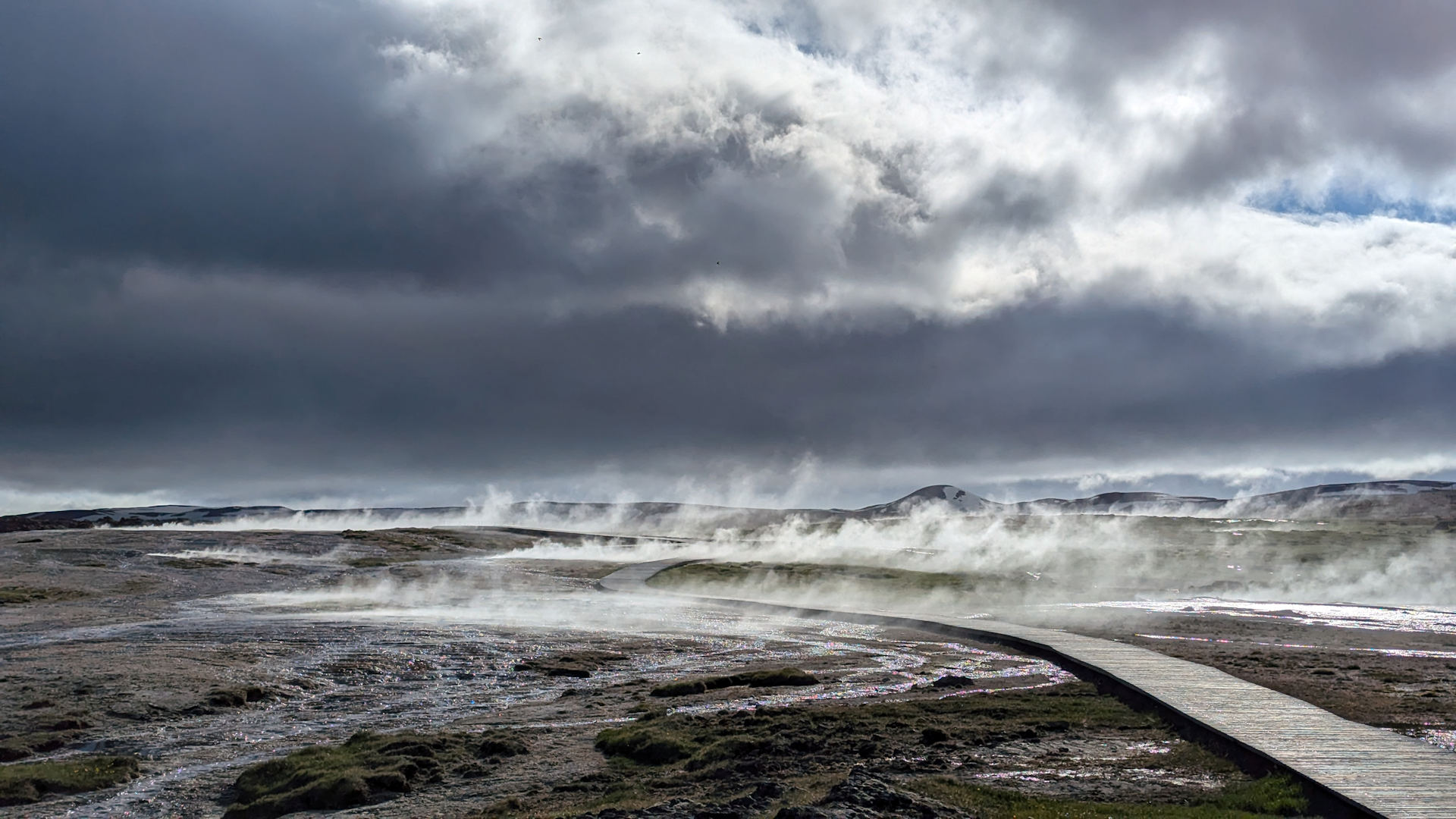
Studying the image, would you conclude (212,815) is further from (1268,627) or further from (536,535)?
(536,535)

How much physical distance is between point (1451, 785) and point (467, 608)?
4755cm

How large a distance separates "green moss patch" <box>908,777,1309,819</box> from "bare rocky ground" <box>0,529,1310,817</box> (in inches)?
5.5

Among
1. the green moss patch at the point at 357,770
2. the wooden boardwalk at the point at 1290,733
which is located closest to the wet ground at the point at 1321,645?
the wooden boardwalk at the point at 1290,733

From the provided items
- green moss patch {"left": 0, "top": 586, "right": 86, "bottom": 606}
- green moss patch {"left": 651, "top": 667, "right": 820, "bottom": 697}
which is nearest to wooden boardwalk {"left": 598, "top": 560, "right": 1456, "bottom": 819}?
green moss patch {"left": 651, "top": 667, "right": 820, "bottom": 697}

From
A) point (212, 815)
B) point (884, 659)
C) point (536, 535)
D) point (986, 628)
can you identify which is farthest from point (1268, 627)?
point (536, 535)

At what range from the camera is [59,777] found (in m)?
19.9

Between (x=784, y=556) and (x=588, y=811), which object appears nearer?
(x=588, y=811)

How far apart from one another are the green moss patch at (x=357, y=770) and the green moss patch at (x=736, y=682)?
271 inches

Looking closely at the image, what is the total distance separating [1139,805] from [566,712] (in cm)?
1495

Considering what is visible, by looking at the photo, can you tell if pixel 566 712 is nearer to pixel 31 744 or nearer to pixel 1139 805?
pixel 31 744

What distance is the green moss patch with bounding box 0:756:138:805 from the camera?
1895 cm

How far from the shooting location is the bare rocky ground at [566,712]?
17766mm

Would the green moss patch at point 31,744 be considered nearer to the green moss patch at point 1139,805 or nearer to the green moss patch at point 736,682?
the green moss patch at point 736,682

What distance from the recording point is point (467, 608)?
184 ft
